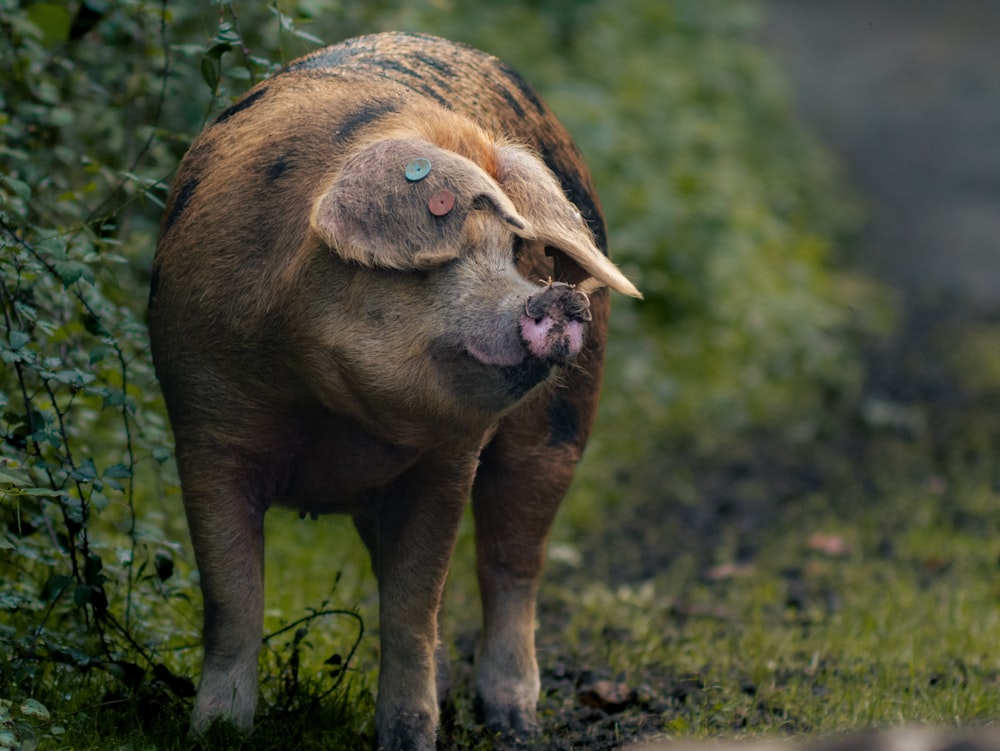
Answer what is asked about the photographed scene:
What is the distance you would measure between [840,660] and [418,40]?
8.04 feet

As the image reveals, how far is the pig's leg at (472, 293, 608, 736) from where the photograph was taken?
4242mm

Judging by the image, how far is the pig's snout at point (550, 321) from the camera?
3.00m

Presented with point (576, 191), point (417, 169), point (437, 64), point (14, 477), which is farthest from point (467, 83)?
point (14, 477)

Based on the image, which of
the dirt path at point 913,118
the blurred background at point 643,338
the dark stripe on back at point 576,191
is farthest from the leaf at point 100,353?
the dirt path at point 913,118

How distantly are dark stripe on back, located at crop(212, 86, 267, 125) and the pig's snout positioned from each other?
4.12 ft

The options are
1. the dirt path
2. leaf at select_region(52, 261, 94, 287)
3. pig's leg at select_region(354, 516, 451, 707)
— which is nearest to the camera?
leaf at select_region(52, 261, 94, 287)

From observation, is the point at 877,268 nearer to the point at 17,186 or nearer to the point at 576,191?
the point at 576,191

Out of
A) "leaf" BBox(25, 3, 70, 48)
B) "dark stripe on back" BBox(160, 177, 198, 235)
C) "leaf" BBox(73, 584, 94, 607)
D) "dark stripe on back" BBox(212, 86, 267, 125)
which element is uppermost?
"leaf" BBox(25, 3, 70, 48)

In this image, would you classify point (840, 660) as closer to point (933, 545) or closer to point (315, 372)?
point (933, 545)

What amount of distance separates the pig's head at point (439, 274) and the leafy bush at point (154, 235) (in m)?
0.95

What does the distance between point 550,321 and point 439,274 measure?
303mm

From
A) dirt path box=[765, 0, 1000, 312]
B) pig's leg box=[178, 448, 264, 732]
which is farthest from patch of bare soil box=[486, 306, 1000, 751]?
dirt path box=[765, 0, 1000, 312]

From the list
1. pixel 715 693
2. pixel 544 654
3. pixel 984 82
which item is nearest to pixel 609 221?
pixel 544 654

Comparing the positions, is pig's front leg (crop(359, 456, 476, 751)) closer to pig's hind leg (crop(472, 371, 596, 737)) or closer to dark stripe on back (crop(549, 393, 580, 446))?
pig's hind leg (crop(472, 371, 596, 737))
